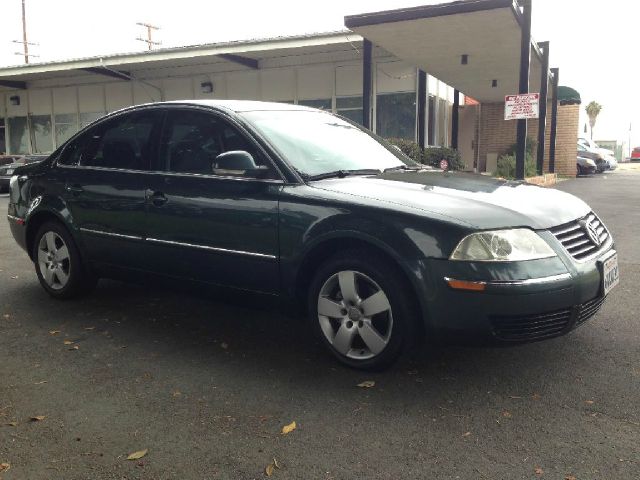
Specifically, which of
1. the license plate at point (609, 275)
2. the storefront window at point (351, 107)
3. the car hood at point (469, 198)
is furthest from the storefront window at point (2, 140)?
the license plate at point (609, 275)

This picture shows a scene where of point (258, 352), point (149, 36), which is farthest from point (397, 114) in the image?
point (149, 36)

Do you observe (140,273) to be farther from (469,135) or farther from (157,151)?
(469,135)

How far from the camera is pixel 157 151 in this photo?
4441 mm

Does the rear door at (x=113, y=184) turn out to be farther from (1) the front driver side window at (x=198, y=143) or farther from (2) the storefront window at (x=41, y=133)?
(2) the storefront window at (x=41, y=133)

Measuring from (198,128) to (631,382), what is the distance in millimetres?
3204

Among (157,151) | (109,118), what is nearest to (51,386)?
(157,151)

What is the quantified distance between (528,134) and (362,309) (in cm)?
2463

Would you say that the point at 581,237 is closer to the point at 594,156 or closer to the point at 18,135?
the point at 594,156

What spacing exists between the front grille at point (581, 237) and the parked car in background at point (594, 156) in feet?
88.2

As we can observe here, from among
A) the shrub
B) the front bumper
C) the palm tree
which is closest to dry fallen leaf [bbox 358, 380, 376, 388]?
the front bumper

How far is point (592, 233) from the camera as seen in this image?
365 cm

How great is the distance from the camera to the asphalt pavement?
2553mm

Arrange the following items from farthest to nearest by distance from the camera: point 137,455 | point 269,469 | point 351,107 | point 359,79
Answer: point 351,107 < point 359,79 < point 137,455 < point 269,469

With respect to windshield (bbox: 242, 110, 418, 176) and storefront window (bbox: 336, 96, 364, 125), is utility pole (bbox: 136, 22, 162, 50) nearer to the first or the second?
storefront window (bbox: 336, 96, 364, 125)
